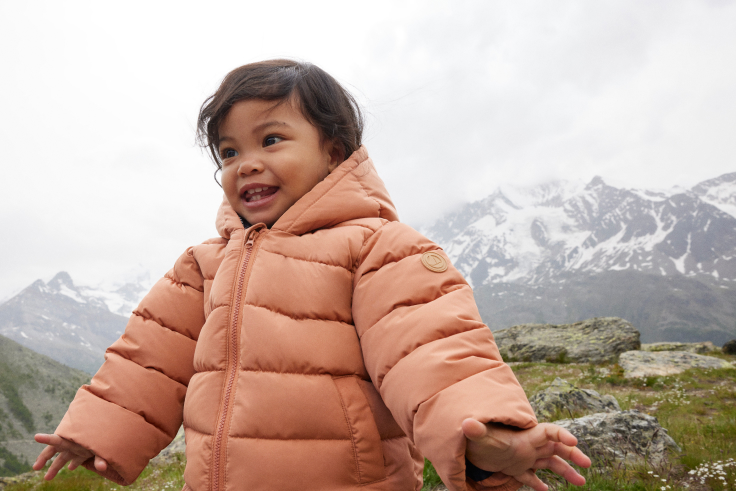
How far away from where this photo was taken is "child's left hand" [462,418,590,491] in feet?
5.47

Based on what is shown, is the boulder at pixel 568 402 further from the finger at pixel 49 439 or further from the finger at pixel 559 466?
the finger at pixel 49 439

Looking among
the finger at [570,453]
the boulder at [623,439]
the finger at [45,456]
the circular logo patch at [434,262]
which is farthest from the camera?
the boulder at [623,439]

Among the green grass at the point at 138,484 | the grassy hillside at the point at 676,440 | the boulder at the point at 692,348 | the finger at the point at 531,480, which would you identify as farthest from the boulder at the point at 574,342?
the finger at the point at 531,480

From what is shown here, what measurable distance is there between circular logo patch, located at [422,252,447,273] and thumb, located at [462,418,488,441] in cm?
85

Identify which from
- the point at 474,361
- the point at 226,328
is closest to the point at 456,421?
the point at 474,361

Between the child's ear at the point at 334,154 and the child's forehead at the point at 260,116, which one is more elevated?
the child's forehead at the point at 260,116

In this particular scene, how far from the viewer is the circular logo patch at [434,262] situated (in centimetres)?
235

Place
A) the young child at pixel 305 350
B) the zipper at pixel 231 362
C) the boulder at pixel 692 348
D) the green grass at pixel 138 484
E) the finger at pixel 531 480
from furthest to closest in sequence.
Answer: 1. the boulder at pixel 692 348
2. the green grass at pixel 138 484
3. the zipper at pixel 231 362
4. the young child at pixel 305 350
5. the finger at pixel 531 480

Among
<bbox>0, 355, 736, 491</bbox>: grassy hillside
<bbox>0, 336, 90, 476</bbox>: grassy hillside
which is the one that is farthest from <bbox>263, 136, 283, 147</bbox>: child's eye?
<bbox>0, 336, 90, 476</bbox>: grassy hillside

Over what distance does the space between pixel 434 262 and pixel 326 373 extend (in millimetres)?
852

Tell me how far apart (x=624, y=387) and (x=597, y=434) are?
766cm

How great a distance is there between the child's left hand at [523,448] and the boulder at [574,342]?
18728 mm

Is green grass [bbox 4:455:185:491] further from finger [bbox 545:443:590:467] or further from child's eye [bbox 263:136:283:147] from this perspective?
finger [bbox 545:443:590:467]

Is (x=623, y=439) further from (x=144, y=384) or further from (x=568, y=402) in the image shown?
(x=144, y=384)
